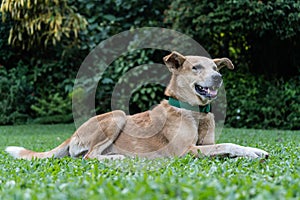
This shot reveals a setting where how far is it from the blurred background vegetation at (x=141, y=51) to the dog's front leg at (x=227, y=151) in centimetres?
617

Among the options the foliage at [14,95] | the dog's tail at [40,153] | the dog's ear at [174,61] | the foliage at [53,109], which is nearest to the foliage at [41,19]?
the foliage at [14,95]

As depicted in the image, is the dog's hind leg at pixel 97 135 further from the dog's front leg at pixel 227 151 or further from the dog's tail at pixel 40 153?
the dog's front leg at pixel 227 151

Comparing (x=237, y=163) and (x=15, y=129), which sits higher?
(x=237, y=163)

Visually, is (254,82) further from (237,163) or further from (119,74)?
(237,163)

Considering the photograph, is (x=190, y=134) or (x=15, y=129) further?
(x=15, y=129)

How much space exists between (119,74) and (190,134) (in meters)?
7.76

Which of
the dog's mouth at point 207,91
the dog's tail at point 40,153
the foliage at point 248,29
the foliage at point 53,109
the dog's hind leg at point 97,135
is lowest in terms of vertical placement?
the foliage at point 53,109

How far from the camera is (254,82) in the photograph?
1113cm

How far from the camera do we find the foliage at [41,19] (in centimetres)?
1187

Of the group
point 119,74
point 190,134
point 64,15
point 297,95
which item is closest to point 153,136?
point 190,134

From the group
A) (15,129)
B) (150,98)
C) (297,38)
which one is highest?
(297,38)

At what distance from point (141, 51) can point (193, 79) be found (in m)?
7.33

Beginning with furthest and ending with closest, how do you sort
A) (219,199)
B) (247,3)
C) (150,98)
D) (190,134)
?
(150,98) < (247,3) < (190,134) < (219,199)

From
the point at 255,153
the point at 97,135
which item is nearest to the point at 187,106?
the point at 255,153
